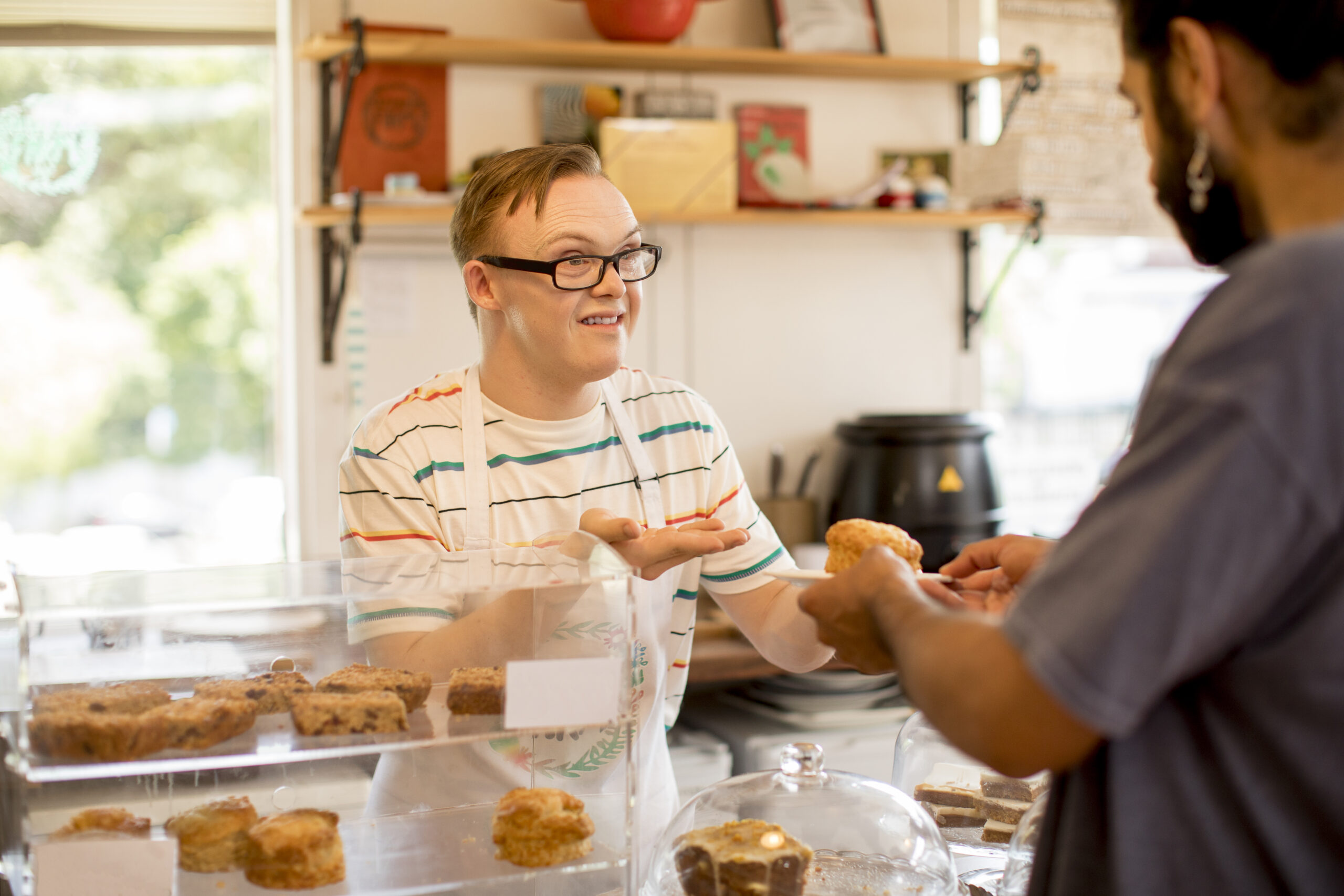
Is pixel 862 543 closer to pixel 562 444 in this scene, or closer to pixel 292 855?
pixel 562 444

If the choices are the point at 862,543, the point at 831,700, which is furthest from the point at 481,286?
the point at 831,700

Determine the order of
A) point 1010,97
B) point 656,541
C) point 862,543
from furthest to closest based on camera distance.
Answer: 1. point 1010,97
2. point 862,543
3. point 656,541

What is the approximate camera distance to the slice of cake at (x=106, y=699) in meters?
0.95

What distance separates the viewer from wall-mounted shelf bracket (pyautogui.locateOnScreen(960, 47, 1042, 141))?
2.94 m

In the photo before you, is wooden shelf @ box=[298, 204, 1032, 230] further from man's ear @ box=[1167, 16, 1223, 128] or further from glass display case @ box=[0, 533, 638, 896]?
man's ear @ box=[1167, 16, 1223, 128]

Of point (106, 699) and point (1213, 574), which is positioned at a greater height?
point (1213, 574)

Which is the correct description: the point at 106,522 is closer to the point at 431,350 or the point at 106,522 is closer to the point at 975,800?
the point at 431,350

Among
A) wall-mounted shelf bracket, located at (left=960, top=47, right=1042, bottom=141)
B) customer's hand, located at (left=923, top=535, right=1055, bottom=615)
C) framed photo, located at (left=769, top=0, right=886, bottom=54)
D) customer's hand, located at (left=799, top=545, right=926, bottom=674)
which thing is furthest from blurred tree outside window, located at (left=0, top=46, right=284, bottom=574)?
customer's hand, located at (left=799, top=545, right=926, bottom=674)

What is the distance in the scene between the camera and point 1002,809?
1.30m

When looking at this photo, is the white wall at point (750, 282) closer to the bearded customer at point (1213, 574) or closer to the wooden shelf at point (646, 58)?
the wooden shelf at point (646, 58)

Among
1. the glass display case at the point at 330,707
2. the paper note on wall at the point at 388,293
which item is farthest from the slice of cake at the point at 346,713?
the paper note on wall at the point at 388,293

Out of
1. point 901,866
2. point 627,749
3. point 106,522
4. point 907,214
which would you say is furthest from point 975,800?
point 106,522

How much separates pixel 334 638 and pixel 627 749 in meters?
0.30

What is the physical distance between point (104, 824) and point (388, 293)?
1.88m
